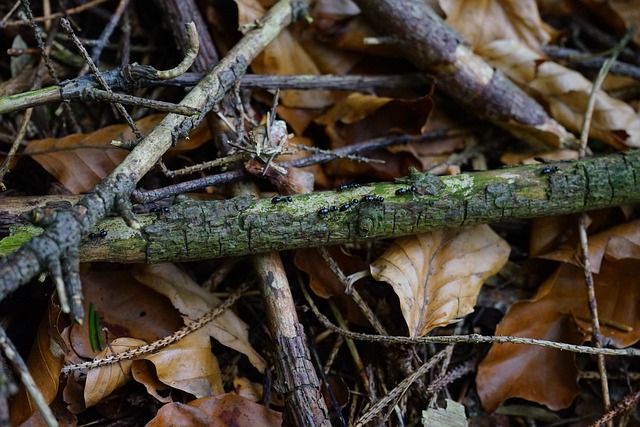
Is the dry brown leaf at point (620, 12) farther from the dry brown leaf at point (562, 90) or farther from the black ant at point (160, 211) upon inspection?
the black ant at point (160, 211)

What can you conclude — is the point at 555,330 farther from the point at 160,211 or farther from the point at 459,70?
the point at 160,211

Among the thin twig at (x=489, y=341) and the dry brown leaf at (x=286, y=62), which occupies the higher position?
the dry brown leaf at (x=286, y=62)

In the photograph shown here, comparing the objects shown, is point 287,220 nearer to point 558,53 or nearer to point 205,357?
point 205,357

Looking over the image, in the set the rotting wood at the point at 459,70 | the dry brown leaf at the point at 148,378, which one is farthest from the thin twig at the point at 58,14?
the dry brown leaf at the point at 148,378

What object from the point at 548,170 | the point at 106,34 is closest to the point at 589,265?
the point at 548,170

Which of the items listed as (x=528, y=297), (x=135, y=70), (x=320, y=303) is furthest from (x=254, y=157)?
(x=528, y=297)

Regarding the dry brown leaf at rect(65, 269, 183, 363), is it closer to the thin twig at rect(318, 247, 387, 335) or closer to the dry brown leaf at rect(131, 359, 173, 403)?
the dry brown leaf at rect(131, 359, 173, 403)
